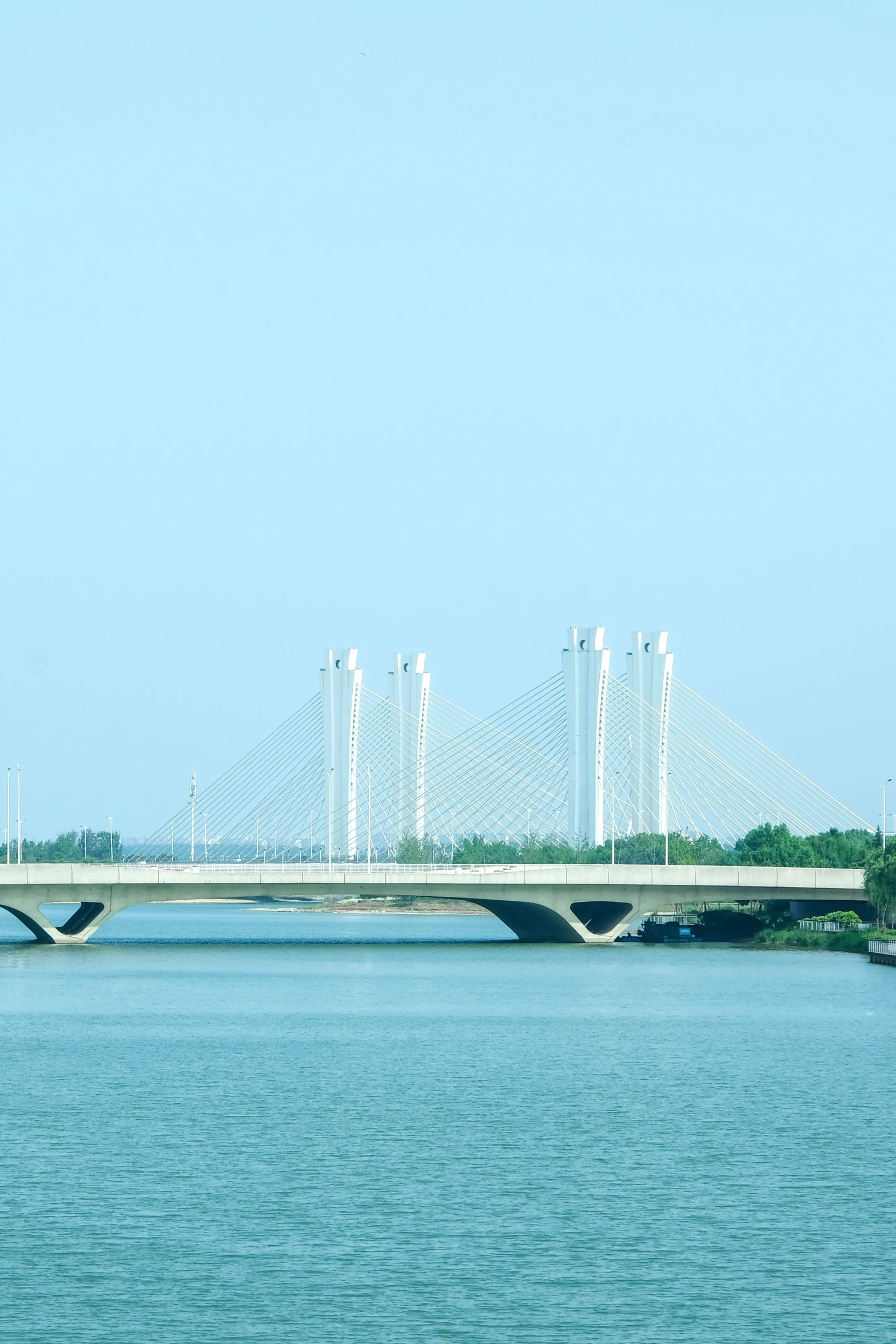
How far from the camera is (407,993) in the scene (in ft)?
214

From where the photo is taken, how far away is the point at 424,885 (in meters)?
→ 86.1

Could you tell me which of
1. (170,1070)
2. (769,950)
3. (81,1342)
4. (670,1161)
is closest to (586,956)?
(769,950)

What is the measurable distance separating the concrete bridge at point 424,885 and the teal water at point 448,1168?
2067cm

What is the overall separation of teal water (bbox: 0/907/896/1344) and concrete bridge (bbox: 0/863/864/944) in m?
20.7

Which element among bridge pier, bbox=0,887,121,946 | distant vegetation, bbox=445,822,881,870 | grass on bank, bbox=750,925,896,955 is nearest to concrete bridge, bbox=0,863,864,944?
bridge pier, bbox=0,887,121,946

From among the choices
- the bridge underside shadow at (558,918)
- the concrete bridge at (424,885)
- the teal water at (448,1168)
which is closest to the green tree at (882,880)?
the concrete bridge at (424,885)

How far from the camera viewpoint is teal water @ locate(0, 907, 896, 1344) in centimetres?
2372

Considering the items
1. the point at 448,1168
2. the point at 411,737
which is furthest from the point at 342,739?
the point at 448,1168

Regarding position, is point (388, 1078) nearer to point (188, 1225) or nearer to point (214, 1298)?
point (188, 1225)

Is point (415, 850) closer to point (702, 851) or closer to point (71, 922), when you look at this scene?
point (702, 851)

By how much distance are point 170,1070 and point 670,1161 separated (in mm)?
14853

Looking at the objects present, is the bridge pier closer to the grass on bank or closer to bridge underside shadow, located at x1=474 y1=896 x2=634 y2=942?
bridge underside shadow, located at x1=474 y1=896 x2=634 y2=942

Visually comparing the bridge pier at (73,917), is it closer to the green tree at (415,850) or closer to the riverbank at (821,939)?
the riverbank at (821,939)

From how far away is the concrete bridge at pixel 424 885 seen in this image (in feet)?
275
